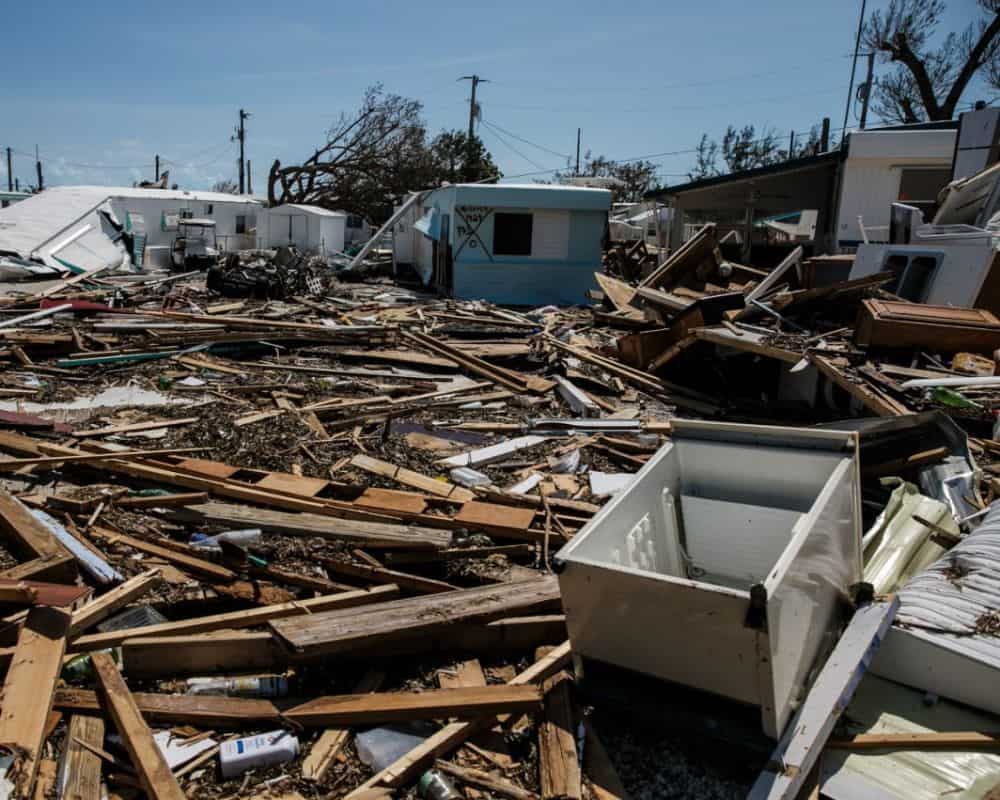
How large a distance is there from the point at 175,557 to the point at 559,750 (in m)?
2.81

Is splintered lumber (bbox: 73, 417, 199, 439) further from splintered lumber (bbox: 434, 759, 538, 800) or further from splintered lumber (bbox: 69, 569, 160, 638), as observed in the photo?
splintered lumber (bbox: 434, 759, 538, 800)

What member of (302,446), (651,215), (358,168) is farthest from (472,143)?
(302,446)

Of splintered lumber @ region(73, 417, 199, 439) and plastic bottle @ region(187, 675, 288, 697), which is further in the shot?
splintered lumber @ region(73, 417, 199, 439)

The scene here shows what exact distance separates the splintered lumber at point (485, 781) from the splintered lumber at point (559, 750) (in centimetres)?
10

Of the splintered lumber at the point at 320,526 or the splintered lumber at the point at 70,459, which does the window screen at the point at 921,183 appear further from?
the splintered lumber at the point at 70,459

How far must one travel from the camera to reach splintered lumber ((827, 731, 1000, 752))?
3178 millimetres

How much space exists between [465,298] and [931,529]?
1590 centimetres

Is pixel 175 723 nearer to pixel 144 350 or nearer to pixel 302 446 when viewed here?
pixel 302 446

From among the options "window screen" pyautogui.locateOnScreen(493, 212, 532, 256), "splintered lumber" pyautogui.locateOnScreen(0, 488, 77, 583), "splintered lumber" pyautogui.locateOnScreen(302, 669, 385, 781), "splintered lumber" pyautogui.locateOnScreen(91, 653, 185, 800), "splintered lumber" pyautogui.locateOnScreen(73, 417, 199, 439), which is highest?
"window screen" pyautogui.locateOnScreen(493, 212, 532, 256)

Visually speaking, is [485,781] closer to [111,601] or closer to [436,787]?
[436,787]

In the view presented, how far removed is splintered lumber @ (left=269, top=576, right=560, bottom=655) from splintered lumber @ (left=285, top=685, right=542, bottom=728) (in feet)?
0.90

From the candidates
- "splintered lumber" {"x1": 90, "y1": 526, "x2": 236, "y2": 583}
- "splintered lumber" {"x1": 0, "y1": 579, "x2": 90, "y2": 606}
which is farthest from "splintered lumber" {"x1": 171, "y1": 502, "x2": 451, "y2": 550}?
"splintered lumber" {"x1": 0, "y1": 579, "x2": 90, "y2": 606}

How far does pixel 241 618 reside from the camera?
4027 mm

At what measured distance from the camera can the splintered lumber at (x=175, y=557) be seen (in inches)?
181
